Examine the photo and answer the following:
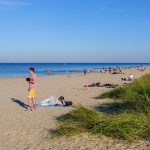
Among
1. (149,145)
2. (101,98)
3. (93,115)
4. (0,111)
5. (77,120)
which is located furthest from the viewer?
(101,98)

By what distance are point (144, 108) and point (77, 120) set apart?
1.63 meters

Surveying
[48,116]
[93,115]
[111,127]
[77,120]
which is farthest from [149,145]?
[48,116]

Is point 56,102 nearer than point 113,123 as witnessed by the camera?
No

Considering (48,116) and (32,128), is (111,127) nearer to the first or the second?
(32,128)

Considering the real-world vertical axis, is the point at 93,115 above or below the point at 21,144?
above

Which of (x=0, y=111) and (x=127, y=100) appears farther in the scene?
(x=0, y=111)

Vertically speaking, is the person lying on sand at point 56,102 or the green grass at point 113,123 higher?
the green grass at point 113,123

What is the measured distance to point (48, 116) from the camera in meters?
11.0

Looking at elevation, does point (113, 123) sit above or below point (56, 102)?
above

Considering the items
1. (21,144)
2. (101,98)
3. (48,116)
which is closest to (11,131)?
(21,144)

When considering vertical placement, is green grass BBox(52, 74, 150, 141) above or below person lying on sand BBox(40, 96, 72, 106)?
above

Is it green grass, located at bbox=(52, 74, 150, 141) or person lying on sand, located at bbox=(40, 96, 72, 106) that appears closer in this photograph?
green grass, located at bbox=(52, 74, 150, 141)

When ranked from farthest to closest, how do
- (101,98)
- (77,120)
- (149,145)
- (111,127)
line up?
(101,98), (77,120), (111,127), (149,145)

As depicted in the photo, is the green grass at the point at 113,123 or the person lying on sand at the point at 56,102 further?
the person lying on sand at the point at 56,102
